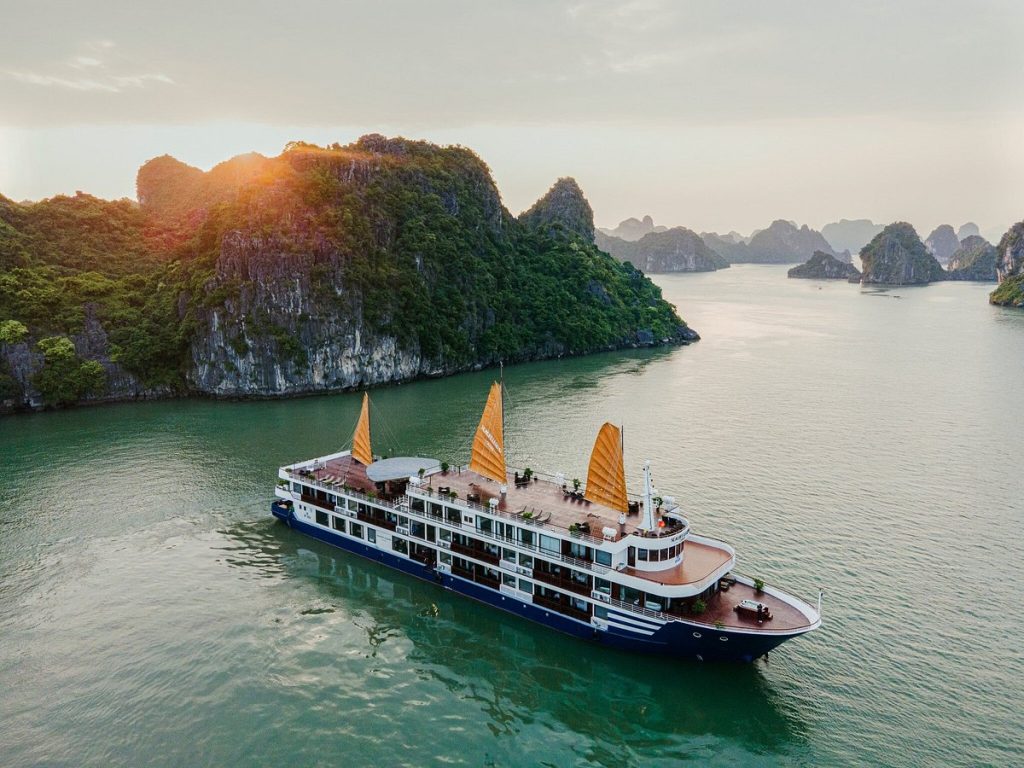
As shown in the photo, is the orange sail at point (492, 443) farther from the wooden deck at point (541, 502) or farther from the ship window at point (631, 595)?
the ship window at point (631, 595)

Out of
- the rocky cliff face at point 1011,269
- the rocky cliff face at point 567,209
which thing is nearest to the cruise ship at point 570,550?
the rocky cliff face at point 567,209

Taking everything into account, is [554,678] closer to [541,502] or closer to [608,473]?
[541,502]

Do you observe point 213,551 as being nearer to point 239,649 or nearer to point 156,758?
point 239,649

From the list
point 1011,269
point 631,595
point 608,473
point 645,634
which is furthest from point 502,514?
point 1011,269

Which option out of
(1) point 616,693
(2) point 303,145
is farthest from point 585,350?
(1) point 616,693

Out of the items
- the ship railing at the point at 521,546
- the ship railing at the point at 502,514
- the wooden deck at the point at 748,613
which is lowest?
the wooden deck at the point at 748,613

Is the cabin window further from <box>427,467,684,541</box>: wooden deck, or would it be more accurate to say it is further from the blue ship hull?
the blue ship hull
